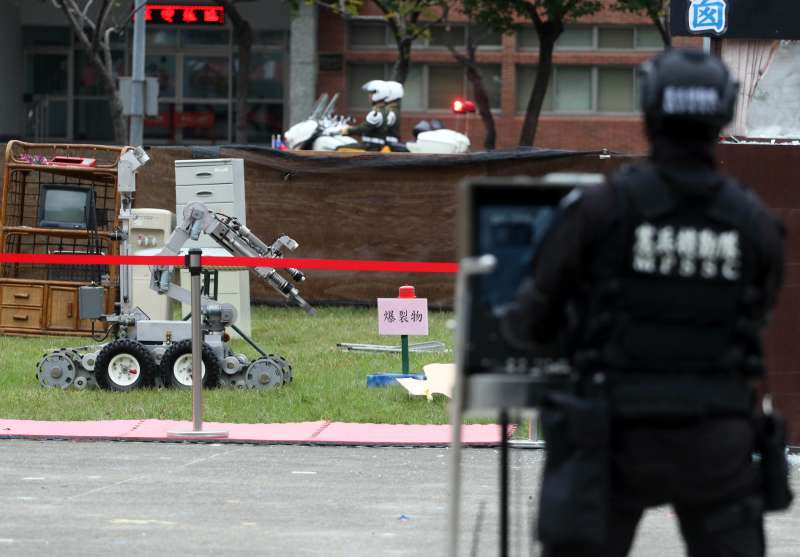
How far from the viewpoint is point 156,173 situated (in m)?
20.4

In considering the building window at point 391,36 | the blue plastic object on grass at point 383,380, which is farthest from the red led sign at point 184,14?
the blue plastic object on grass at point 383,380

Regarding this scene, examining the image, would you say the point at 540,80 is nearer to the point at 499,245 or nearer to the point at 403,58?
the point at 403,58

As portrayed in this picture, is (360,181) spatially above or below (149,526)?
above

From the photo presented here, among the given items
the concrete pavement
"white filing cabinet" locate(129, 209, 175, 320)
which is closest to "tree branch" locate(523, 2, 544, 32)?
"white filing cabinet" locate(129, 209, 175, 320)

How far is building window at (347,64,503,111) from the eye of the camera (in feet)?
147

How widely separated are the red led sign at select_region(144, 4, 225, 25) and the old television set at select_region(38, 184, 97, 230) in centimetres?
2360

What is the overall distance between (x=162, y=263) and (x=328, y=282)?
7075mm

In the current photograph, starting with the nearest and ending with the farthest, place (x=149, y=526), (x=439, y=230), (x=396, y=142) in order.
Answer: (x=149, y=526) → (x=439, y=230) → (x=396, y=142)

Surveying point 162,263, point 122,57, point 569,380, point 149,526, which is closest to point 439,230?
point 162,263

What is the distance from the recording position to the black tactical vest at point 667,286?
14.1 ft

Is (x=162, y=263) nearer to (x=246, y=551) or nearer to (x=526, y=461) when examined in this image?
(x=526, y=461)

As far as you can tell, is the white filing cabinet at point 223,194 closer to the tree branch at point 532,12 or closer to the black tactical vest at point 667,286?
the black tactical vest at point 667,286

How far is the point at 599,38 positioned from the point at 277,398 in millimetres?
33296

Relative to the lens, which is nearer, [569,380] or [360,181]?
[569,380]
